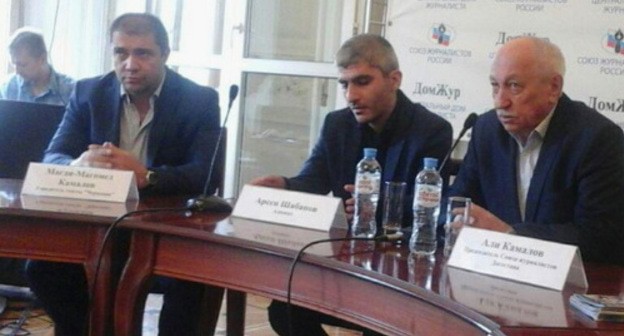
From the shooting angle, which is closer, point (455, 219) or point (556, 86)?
point (455, 219)

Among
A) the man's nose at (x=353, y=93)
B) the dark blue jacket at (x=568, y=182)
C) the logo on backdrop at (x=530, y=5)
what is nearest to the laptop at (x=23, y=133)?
the man's nose at (x=353, y=93)

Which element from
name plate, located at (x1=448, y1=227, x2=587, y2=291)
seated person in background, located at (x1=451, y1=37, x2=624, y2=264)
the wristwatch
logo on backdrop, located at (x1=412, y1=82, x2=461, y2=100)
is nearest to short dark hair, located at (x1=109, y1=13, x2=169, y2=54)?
the wristwatch

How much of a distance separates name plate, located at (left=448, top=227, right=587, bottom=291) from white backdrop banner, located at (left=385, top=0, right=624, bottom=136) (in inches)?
80.9

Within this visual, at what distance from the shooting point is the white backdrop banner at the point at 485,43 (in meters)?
3.38

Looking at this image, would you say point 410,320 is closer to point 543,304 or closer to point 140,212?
point 543,304

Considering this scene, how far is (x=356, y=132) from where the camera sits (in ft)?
7.89

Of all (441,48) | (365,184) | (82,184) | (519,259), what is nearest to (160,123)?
(82,184)

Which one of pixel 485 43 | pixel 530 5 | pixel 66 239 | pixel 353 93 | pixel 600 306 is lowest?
pixel 66 239

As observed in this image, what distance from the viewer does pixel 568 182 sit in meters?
1.94

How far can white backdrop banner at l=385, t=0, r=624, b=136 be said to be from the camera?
3375mm

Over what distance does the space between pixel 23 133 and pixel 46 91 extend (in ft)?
4.79

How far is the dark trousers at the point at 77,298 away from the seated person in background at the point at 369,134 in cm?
23

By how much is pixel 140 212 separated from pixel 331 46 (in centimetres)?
254

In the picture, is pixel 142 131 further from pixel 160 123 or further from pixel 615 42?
pixel 615 42
